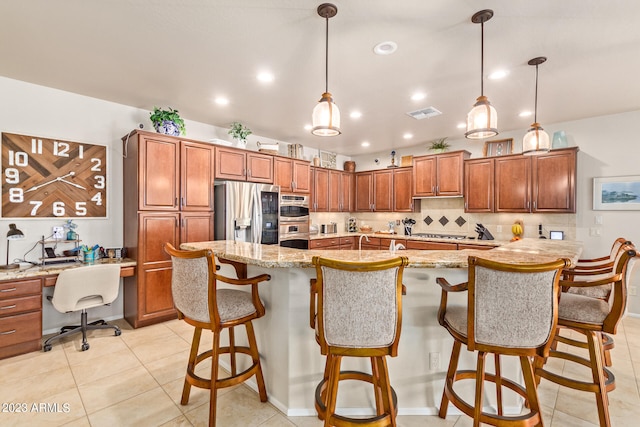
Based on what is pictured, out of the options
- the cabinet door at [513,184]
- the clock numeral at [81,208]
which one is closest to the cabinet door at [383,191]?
the cabinet door at [513,184]

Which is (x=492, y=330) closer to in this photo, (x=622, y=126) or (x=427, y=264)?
(x=427, y=264)

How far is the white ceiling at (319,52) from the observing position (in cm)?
196

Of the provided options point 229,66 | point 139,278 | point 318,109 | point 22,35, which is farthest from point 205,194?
point 318,109

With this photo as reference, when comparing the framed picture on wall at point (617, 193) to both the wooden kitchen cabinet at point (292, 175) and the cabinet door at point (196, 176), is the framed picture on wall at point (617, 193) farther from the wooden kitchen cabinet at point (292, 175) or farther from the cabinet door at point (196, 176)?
the cabinet door at point (196, 176)

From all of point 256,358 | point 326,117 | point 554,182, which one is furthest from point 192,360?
point 554,182

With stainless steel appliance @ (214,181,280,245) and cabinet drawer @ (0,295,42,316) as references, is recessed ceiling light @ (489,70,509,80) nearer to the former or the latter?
stainless steel appliance @ (214,181,280,245)

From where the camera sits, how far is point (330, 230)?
627 centimetres

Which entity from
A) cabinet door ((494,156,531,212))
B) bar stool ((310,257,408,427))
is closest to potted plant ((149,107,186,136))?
bar stool ((310,257,408,427))

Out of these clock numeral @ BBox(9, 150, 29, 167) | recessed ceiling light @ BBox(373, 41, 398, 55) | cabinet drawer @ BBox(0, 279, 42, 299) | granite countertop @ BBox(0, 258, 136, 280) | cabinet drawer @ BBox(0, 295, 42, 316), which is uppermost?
recessed ceiling light @ BBox(373, 41, 398, 55)

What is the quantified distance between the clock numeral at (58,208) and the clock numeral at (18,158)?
1.55ft

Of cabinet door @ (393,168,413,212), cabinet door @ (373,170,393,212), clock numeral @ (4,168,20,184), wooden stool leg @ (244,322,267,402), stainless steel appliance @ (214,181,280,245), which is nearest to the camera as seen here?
wooden stool leg @ (244,322,267,402)

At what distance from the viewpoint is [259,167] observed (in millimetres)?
4453

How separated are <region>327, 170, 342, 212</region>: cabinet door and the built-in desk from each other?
4245 mm

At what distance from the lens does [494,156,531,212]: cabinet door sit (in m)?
4.33
